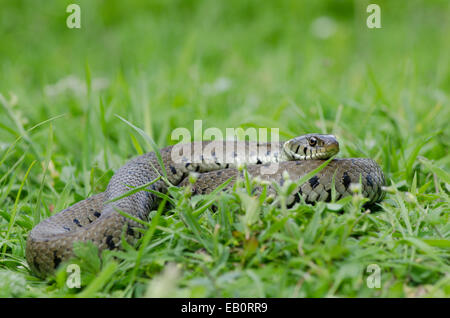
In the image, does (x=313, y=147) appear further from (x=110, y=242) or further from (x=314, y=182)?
(x=110, y=242)

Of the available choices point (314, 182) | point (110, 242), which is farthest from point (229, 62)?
point (110, 242)

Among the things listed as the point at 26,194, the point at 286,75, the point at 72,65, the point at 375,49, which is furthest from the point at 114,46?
the point at 26,194

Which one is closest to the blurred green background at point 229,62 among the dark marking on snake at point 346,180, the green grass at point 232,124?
the green grass at point 232,124

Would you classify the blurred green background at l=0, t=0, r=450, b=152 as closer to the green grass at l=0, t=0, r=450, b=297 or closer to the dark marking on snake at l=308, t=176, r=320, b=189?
the green grass at l=0, t=0, r=450, b=297

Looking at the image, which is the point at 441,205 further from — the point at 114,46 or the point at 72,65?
the point at 114,46

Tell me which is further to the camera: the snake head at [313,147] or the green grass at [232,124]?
the snake head at [313,147]

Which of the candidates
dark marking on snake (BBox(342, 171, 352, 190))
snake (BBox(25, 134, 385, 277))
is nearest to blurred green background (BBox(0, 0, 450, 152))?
snake (BBox(25, 134, 385, 277))

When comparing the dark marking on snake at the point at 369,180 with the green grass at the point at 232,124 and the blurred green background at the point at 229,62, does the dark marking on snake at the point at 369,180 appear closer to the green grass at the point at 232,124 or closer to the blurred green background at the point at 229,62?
the green grass at the point at 232,124
